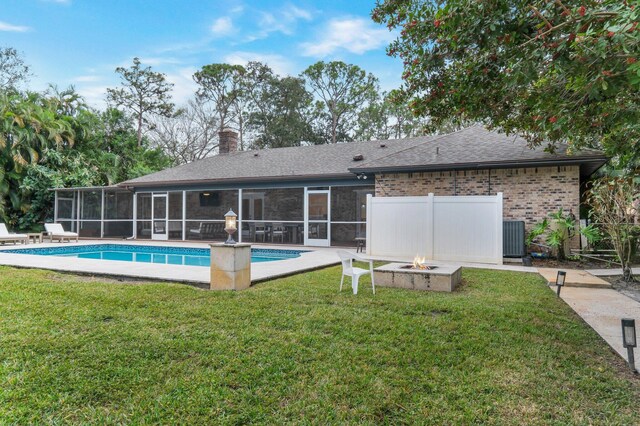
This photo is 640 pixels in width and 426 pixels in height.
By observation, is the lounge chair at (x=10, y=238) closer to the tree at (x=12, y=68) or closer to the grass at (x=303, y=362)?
the grass at (x=303, y=362)

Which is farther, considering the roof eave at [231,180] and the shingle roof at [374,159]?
the roof eave at [231,180]

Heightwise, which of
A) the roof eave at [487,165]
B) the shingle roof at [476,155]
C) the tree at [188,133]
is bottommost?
the roof eave at [487,165]

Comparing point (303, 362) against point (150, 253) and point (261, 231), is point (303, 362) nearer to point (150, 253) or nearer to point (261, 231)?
point (150, 253)

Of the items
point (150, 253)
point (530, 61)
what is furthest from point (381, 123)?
point (530, 61)

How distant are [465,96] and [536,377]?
3.65 metres

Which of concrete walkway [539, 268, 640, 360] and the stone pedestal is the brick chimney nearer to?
the stone pedestal

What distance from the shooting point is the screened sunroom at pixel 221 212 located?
14.8 metres

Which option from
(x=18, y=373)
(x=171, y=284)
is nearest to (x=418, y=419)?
(x=18, y=373)

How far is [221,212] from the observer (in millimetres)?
20062

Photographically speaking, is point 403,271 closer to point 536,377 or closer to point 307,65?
point 536,377

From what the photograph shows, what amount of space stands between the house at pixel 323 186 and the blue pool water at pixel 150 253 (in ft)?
7.14

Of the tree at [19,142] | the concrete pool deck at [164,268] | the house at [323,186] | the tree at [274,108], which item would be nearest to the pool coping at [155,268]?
the concrete pool deck at [164,268]

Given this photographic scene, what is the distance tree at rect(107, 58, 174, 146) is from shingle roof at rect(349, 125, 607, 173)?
22.6m

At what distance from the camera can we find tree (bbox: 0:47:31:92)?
87.4 feet
